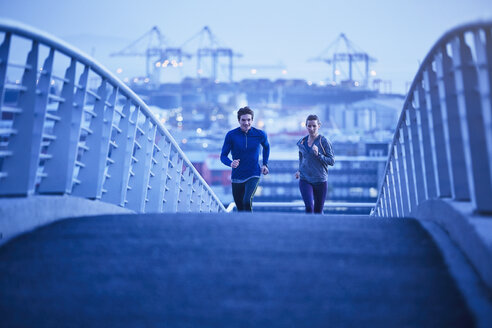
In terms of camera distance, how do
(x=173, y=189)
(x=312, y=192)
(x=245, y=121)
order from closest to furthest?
(x=245, y=121), (x=312, y=192), (x=173, y=189)

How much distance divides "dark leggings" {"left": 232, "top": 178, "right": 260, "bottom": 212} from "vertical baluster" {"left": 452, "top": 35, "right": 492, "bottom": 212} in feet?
11.2

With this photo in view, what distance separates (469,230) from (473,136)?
1.91 ft

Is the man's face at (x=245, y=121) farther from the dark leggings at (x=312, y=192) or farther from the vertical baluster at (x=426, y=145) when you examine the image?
the vertical baluster at (x=426, y=145)

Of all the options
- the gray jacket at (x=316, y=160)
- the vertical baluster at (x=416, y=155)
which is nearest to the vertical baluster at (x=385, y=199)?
the gray jacket at (x=316, y=160)

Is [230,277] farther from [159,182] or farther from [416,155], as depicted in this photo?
[159,182]

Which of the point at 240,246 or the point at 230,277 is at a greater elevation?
the point at 240,246

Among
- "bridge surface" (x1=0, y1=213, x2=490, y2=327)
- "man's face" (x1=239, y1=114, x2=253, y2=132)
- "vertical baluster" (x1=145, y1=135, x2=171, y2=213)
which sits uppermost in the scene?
"man's face" (x1=239, y1=114, x2=253, y2=132)

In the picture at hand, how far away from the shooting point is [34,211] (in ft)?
12.7

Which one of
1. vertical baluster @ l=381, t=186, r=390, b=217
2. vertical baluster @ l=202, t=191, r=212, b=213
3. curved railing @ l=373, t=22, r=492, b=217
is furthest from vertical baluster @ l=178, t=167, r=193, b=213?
curved railing @ l=373, t=22, r=492, b=217

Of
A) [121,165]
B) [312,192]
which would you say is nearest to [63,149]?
[121,165]

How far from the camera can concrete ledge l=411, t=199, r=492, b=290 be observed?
263cm

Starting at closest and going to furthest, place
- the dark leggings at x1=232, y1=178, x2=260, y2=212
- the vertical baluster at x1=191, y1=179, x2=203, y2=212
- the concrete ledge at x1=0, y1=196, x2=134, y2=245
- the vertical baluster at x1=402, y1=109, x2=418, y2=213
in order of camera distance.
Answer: the concrete ledge at x1=0, y1=196, x2=134, y2=245
the vertical baluster at x1=402, y1=109, x2=418, y2=213
the dark leggings at x1=232, y1=178, x2=260, y2=212
the vertical baluster at x1=191, y1=179, x2=203, y2=212

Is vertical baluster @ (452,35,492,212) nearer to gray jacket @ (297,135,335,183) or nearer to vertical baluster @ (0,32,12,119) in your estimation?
vertical baluster @ (0,32,12,119)

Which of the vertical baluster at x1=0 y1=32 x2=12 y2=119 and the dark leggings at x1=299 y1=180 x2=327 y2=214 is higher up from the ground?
the vertical baluster at x1=0 y1=32 x2=12 y2=119
